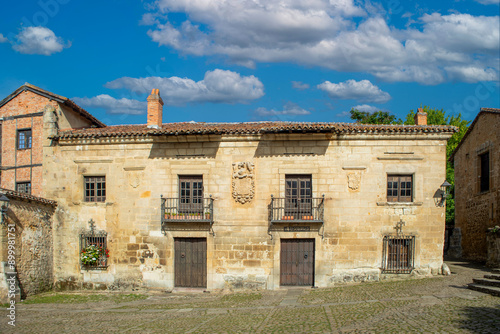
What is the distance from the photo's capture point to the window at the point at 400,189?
16219 mm

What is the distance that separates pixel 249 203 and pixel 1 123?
11.0 metres

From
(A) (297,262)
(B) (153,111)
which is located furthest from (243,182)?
(B) (153,111)

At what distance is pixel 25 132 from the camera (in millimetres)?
18109

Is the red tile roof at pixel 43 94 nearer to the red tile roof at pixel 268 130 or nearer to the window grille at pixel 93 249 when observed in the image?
the red tile roof at pixel 268 130

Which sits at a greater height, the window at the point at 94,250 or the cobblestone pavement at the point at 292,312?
the window at the point at 94,250

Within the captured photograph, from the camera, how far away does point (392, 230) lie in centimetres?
1605

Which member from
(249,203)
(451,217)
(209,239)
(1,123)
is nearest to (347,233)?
(249,203)

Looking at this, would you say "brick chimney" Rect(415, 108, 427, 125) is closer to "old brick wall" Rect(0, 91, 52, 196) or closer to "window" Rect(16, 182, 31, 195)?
"old brick wall" Rect(0, 91, 52, 196)

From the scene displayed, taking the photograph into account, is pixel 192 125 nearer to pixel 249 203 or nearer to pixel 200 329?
pixel 249 203

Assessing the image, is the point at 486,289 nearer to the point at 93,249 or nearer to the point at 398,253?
the point at 398,253

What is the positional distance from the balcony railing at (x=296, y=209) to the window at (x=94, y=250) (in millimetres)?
6627

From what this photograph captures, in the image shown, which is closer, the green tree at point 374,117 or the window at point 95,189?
the window at point 95,189

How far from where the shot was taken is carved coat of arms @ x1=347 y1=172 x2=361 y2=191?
53.1ft

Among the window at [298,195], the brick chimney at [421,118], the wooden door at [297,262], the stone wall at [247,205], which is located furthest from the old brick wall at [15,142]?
the brick chimney at [421,118]
